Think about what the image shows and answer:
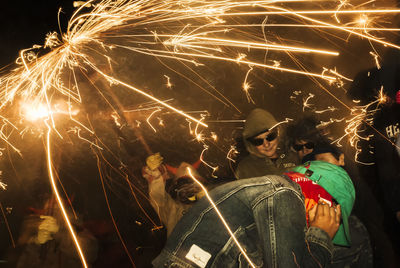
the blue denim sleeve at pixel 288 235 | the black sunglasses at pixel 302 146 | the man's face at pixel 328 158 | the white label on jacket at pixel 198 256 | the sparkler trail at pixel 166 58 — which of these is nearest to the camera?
the blue denim sleeve at pixel 288 235

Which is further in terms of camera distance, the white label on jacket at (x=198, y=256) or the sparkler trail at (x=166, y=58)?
the sparkler trail at (x=166, y=58)

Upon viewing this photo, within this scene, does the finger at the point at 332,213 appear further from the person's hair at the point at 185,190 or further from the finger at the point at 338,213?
the person's hair at the point at 185,190

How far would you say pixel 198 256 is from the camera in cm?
148

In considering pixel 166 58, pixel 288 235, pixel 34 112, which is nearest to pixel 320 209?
pixel 288 235

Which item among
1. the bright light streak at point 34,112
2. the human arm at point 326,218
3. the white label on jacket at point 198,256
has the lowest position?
the white label on jacket at point 198,256

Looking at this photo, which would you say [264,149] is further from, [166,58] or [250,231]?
[166,58]

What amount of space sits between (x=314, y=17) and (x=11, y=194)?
6.76m

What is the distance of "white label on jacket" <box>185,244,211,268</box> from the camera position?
57.7 inches

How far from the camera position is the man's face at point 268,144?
3576mm

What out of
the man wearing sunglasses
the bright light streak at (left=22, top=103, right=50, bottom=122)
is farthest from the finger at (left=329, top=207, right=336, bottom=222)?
the bright light streak at (left=22, top=103, right=50, bottom=122)

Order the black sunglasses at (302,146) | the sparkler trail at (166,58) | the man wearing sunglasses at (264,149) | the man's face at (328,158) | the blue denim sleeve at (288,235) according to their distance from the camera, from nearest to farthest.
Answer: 1. the blue denim sleeve at (288,235)
2. the man's face at (328,158)
3. the black sunglasses at (302,146)
4. the man wearing sunglasses at (264,149)
5. the sparkler trail at (166,58)

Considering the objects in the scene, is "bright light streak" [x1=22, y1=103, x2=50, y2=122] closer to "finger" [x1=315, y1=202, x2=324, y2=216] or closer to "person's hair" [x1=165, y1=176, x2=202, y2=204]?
"person's hair" [x1=165, y1=176, x2=202, y2=204]

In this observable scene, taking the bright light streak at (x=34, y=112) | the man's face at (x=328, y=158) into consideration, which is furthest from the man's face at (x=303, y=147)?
the bright light streak at (x=34, y=112)

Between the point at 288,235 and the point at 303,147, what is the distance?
240cm
